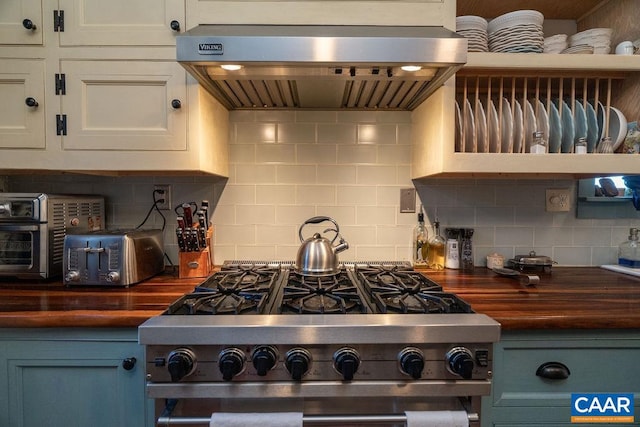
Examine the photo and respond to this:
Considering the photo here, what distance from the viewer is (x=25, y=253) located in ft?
4.40

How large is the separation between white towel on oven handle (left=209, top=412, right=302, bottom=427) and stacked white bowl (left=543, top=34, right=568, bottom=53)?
Result: 1640 millimetres

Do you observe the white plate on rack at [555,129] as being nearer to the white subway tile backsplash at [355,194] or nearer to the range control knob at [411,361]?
the white subway tile backsplash at [355,194]

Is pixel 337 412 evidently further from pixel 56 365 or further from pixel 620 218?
pixel 620 218

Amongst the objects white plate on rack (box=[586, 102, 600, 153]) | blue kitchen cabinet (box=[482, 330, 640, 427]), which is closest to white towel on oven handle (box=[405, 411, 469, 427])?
blue kitchen cabinet (box=[482, 330, 640, 427])

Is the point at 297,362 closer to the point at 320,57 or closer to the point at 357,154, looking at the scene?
the point at 320,57

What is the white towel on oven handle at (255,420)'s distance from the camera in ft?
2.96

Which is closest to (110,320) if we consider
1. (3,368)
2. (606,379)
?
(3,368)

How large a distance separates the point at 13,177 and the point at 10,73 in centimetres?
59

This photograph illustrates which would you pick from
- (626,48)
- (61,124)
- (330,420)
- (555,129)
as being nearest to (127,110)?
(61,124)

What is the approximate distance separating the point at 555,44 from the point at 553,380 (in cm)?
128

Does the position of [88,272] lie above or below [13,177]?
below

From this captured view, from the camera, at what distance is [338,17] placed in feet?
4.04

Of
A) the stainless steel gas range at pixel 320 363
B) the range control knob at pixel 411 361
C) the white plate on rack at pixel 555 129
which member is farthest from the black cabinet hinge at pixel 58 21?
the white plate on rack at pixel 555 129

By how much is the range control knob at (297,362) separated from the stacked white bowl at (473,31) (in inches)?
50.1
